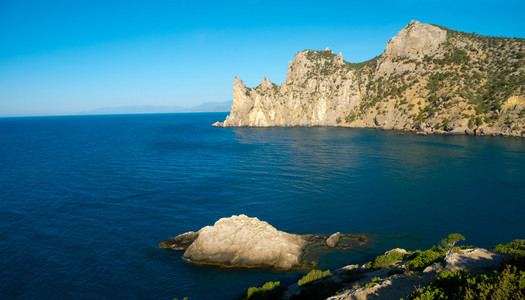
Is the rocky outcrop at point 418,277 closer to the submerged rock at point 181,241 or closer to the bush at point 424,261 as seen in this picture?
the bush at point 424,261

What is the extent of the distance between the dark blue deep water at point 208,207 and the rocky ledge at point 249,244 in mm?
1529

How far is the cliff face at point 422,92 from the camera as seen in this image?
12425cm

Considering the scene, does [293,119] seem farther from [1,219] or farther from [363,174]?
[1,219]

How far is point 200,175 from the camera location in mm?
66750

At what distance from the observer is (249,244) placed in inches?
1291

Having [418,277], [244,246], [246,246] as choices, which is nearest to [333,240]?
[246,246]

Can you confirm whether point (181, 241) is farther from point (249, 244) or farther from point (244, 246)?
point (249, 244)

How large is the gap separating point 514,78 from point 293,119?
390 feet

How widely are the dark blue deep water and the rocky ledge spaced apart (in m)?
1.53

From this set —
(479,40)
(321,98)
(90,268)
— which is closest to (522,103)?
(479,40)

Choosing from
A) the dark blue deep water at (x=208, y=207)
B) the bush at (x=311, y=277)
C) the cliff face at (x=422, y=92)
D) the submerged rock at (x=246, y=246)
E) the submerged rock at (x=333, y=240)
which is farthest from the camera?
the cliff face at (x=422, y=92)

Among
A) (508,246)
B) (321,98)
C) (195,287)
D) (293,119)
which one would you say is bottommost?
(195,287)

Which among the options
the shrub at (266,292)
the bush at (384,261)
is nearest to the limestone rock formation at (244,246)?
the shrub at (266,292)

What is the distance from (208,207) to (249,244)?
52.2 ft
